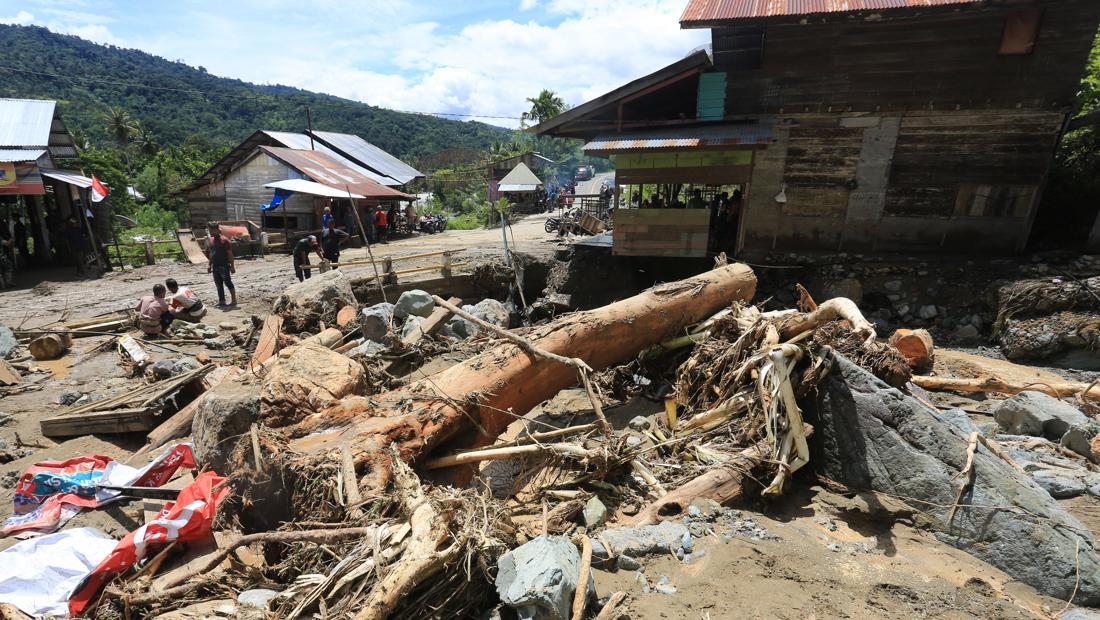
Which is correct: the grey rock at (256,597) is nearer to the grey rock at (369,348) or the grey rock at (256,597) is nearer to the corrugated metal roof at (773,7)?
the grey rock at (369,348)

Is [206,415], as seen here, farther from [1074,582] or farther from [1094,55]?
[1094,55]

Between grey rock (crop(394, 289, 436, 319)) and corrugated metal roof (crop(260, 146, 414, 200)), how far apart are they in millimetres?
11297

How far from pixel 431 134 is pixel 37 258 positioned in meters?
Answer: 89.5

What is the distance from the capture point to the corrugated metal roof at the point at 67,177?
42.2ft

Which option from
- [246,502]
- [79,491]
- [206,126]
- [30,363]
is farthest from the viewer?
[206,126]

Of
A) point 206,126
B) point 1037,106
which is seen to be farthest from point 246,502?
point 206,126

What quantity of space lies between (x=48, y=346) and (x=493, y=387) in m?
7.85

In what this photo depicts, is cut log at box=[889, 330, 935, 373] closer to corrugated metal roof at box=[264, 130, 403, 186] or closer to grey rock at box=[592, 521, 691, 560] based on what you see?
grey rock at box=[592, 521, 691, 560]

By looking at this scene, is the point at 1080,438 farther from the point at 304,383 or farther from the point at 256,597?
the point at 304,383

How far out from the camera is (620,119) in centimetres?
1186

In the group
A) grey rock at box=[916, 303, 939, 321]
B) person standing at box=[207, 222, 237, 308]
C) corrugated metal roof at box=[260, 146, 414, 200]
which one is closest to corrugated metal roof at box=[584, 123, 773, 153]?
grey rock at box=[916, 303, 939, 321]

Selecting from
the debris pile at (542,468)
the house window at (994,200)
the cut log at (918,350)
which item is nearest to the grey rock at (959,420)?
the debris pile at (542,468)

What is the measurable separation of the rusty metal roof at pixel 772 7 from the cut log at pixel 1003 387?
7.38 m

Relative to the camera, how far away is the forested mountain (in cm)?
6556
